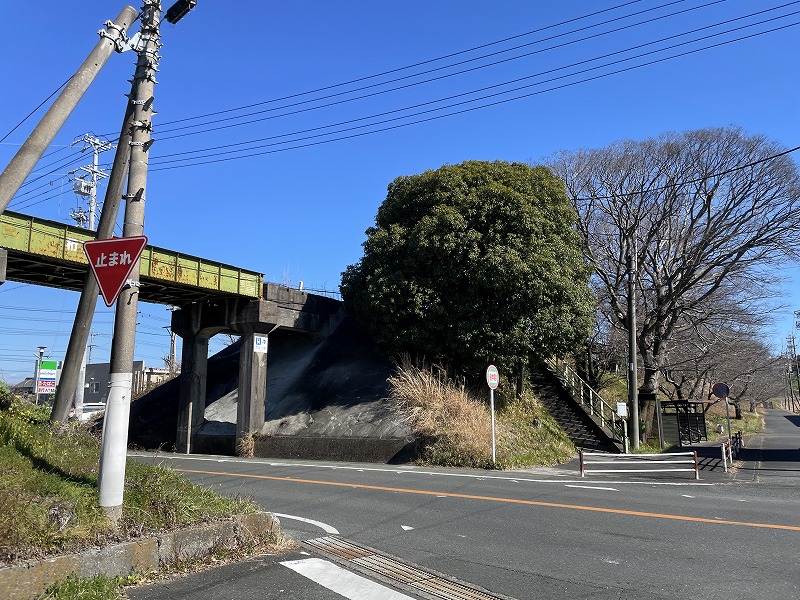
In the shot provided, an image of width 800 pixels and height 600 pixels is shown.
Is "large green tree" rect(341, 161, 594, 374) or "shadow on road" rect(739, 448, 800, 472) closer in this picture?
"large green tree" rect(341, 161, 594, 374)

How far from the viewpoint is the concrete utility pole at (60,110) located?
759 cm

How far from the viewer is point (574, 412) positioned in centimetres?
2669

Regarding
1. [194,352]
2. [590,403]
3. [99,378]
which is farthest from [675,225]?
[99,378]

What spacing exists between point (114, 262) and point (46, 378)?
98.3 ft

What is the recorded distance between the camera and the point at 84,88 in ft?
26.4

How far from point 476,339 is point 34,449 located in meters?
15.6

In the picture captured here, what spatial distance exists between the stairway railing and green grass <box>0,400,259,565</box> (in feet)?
67.4

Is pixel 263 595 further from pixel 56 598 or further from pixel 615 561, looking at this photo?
pixel 615 561

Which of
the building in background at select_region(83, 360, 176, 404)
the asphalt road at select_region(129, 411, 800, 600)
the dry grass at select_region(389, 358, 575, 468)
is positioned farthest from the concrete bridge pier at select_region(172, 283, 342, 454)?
the building in background at select_region(83, 360, 176, 404)

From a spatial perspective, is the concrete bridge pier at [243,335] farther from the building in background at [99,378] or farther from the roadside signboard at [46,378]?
the building in background at [99,378]

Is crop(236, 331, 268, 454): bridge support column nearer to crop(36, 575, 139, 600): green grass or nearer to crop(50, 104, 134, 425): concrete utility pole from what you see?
crop(50, 104, 134, 425): concrete utility pole

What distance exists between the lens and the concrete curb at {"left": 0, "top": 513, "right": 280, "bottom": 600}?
4461mm

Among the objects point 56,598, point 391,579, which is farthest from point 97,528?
point 391,579

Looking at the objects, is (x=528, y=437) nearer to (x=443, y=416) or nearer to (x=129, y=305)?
(x=443, y=416)
